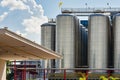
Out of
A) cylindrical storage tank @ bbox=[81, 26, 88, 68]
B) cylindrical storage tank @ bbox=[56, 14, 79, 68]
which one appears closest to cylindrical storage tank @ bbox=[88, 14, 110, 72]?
cylindrical storage tank @ bbox=[56, 14, 79, 68]

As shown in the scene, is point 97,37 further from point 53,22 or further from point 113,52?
point 53,22

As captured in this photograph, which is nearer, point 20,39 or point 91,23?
point 20,39

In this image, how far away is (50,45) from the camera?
60.7m

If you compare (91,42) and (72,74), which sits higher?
(91,42)

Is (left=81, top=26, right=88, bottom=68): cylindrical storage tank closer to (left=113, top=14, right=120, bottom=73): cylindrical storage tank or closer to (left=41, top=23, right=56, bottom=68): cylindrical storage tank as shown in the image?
(left=41, top=23, right=56, bottom=68): cylindrical storage tank

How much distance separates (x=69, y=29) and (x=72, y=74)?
6768 mm

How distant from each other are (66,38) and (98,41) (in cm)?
479

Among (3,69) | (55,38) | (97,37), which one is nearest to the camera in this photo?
(3,69)

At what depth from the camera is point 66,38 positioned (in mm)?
56094

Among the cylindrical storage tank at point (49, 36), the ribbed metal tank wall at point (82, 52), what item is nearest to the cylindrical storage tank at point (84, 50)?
the ribbed metal tank wall at point (82, 52)

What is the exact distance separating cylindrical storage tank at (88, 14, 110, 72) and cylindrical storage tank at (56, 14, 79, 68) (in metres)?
2.57

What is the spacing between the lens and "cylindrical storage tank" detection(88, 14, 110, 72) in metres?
55.5

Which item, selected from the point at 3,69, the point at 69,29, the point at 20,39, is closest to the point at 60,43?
the point at 69,29

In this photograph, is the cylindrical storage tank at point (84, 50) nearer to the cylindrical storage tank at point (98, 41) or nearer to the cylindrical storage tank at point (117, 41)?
the cylindrical storage tank at point (98, 41)
